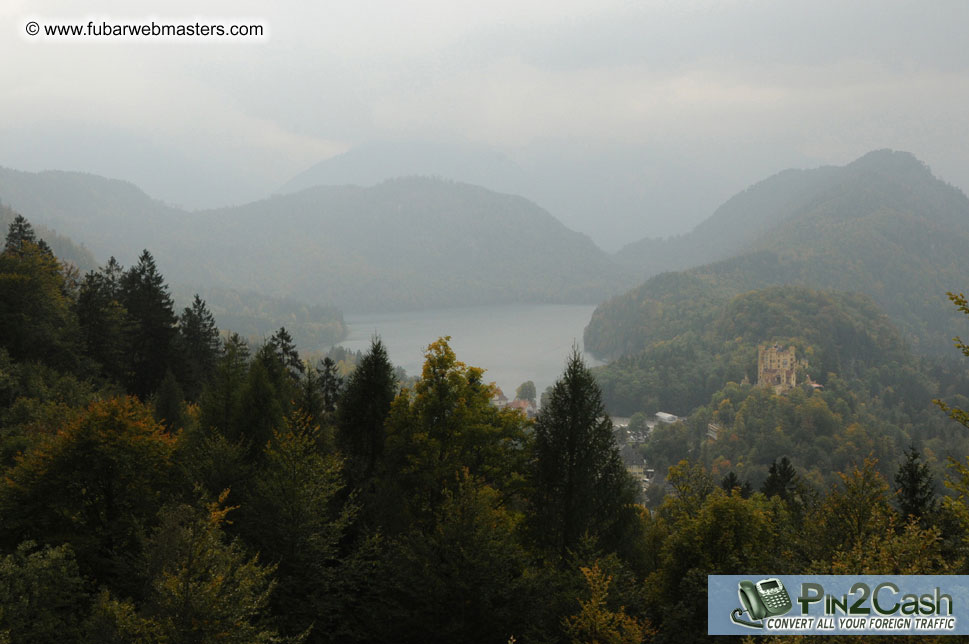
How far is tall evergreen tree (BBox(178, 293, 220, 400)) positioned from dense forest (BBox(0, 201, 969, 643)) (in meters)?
12.2

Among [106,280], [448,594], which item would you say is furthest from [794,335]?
[448,594]

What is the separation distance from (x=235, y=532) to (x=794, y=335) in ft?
502

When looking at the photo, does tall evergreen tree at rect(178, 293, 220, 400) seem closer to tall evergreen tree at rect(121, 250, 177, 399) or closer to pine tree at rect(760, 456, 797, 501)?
tall evergreen tree at rect(121, 250, 177, 399)

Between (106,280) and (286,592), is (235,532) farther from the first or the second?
(106,280)

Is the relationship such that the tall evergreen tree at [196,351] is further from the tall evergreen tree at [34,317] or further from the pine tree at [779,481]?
the pine tree at [779,481]

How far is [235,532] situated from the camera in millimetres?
17547

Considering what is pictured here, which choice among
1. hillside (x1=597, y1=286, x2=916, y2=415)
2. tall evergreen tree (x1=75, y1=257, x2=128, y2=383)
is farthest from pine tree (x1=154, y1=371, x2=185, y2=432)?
hillside (x1=597, y1=286, x2=916, y2=415)

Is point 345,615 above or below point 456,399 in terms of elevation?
below

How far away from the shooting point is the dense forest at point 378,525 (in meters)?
13.0

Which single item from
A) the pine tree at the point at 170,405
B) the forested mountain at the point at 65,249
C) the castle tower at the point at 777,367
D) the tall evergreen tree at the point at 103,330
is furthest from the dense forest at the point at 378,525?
the forested mountain at the point at 65,249

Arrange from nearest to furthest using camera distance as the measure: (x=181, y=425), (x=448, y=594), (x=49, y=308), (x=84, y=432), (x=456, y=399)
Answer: (x=448, y=594)
(x=84, y=432)
(x=456, y=399)
(x=181, y=425)
(x=49, y=308)

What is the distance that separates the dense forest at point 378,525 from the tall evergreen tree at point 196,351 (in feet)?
39.9

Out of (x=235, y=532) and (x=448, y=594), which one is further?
(x=235, y=532)

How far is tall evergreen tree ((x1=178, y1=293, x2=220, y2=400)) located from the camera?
38.8 meters
